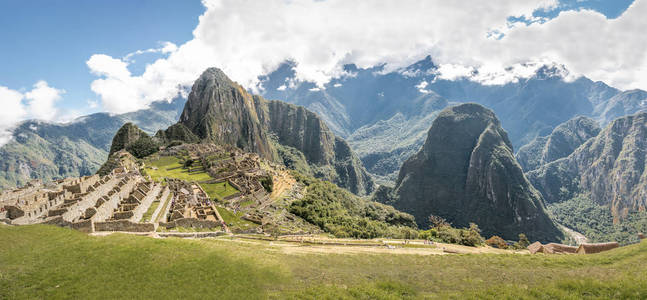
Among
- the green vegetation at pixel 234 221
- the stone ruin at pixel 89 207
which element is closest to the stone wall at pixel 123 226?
the stone ruin at pixel 89 207

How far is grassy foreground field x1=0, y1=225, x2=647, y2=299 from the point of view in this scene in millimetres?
15812

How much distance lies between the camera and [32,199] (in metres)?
34.4

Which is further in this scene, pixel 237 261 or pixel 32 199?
pixel 32 199

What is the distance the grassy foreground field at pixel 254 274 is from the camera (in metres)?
15.8

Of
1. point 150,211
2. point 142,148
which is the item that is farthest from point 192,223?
point 142,148

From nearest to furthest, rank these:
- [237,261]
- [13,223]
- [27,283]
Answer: [27,283] → [237,261] → [13,223]

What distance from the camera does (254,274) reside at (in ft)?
60.3

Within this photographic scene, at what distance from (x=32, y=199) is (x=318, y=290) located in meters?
39.4

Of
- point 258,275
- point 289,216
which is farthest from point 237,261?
point 289,216

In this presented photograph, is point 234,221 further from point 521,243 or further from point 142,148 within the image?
point 142,148

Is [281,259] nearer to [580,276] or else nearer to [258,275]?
[258,275]

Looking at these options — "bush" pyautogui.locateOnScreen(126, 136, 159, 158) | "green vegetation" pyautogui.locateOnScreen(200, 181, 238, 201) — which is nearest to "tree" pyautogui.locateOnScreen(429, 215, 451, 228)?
"green vegetation" pyautogui.locateOnScreen(200, 181, 238, 201)

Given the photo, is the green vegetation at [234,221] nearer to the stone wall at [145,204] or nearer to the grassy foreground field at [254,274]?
the stone wall at [145,204]

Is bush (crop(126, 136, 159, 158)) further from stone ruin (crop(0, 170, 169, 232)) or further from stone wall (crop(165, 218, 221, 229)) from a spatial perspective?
stone wall (crop(165, 218, 221, 229))
